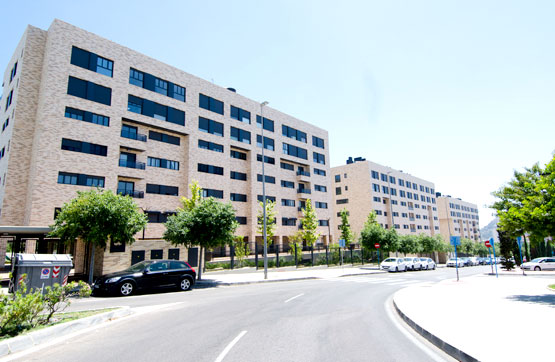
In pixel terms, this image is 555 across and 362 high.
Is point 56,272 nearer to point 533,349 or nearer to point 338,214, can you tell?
point 533,349

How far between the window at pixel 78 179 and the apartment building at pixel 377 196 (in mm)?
42621

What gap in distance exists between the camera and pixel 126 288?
13.4 m

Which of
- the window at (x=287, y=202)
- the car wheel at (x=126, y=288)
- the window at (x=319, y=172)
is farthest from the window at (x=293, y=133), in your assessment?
the car wheel at (x=126, y=288)

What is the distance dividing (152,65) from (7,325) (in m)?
32.8

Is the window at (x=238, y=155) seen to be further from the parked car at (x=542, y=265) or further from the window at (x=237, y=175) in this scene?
the parked car at (x=542, y=265)

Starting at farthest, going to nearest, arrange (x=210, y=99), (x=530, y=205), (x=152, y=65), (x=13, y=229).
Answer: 1. (x=210, y=99)
2. (x=152, y=65)
3. (x=13, y=229)
4. (x=530, y=205)

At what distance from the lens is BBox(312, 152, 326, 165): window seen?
53475 millimetres

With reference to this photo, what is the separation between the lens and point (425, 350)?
5719 millimetres

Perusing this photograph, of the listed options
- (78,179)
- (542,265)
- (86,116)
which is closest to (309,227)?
(542,265)

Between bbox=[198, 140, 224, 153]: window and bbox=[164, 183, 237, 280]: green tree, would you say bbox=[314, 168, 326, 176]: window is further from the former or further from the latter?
bbox=[164, 183, 237, 280]: green tree

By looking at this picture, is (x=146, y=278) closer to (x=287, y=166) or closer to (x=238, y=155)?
(x=238, y=155)

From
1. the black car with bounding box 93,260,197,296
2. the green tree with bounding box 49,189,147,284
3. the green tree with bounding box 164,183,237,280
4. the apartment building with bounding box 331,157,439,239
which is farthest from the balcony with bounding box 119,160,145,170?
the apartment building with bounding box 331,157,439,239

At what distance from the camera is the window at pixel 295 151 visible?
4850 centimetres

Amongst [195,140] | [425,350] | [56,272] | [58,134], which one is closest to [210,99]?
[195,140]
